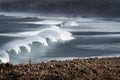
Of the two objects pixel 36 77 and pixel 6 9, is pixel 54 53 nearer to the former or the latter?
pixel 36 77

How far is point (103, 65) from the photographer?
15.4m

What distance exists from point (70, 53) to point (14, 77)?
77.6 feet

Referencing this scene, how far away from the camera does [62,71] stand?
1420 centimetres

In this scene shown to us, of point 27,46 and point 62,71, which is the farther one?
point 27,46

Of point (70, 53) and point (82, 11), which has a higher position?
point (82, 11)

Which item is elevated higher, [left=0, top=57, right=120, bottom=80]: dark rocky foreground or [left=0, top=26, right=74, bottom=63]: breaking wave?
[left=0, top=26, right=74, bottom=63]: breaking wave

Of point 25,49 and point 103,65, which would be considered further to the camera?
point 25,49

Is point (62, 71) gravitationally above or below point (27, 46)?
below

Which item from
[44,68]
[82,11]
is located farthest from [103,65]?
[82,11]

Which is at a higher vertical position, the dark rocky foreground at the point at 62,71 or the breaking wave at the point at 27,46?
the breaking wave at the point at 27,46

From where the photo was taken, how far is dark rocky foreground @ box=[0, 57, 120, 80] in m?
13.5

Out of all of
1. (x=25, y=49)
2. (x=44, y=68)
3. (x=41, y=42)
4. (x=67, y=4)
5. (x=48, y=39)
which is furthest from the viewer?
(x=67, y=4)

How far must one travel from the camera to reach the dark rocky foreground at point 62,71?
13500mm

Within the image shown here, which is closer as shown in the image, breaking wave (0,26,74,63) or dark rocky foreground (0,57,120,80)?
dark rocky foreground (0,57,120,80)
